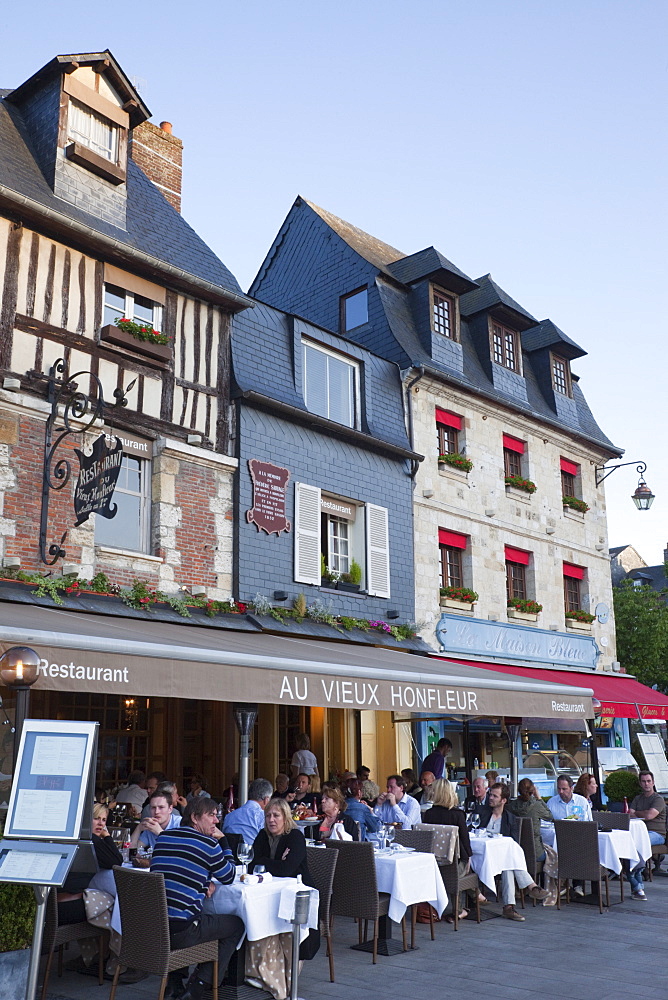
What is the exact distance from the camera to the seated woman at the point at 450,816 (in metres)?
8.00

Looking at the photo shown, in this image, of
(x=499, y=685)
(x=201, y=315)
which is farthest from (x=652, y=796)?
(x=201, y=315)

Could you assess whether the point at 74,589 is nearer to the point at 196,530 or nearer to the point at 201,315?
the point at 196,530

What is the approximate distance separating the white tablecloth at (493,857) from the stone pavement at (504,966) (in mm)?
403

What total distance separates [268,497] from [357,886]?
608 centimetres

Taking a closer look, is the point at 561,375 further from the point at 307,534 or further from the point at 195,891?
the point at 195,891

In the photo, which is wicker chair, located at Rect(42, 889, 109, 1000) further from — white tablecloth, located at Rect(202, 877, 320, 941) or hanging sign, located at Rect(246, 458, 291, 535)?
hanging sign, located at Rect(246, 458, 291, 535)

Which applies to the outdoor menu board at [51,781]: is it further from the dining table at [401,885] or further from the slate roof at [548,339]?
the slate roof at [548,339]

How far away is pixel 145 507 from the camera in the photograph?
10883 mm

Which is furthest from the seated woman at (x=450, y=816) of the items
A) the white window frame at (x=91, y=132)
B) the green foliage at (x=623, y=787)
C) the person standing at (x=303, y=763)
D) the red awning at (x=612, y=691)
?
the white window frame at (x=91, y=132)

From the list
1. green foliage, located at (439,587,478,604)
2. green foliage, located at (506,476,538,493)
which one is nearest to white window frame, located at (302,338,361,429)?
green foliage, located at (439,587,478,604)

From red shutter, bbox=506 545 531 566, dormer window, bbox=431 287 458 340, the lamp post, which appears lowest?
the lamp post

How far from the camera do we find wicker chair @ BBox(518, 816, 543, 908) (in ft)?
29.3

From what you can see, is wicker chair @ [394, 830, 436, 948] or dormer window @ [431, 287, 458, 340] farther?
dormer window @ [431, 287, 458, 340]

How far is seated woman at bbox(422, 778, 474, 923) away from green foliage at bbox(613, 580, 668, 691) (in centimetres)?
1868
